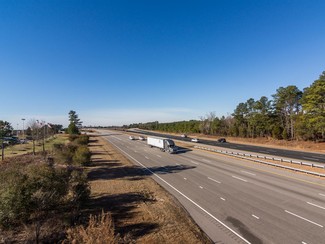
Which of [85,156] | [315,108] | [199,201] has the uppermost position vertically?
[315,108]

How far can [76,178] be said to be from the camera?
14289mm

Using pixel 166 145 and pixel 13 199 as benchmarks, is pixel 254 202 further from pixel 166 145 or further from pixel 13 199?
pixel 166 145

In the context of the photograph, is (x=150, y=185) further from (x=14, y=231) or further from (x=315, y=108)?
(x=315, y=108)

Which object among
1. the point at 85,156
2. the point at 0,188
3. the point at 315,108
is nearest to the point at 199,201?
the point at 0,188

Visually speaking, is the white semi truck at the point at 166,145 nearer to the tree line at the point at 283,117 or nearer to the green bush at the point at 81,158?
the green bush at the point at 81,158

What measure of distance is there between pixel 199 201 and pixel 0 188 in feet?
39.8

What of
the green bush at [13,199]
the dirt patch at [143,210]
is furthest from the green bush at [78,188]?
the green bush at [13,199]

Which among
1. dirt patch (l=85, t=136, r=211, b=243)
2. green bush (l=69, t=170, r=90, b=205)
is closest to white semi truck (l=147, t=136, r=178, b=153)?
dirt patch (l=85, t=136, r=211, b=243)

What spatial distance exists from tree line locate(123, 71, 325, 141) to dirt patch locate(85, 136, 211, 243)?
1708 inches

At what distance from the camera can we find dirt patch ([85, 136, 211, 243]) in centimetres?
1032

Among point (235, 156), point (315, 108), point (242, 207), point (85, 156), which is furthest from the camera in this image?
point (315, 108)

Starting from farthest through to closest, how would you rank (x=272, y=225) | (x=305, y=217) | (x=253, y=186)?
(x=253, y=186) < (x=305, y=217) < (x=272, y=225)

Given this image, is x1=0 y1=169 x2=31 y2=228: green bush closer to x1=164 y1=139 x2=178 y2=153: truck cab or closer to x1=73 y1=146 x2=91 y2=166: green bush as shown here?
x1=73 y1=146 x2=91 y2=166: green bush

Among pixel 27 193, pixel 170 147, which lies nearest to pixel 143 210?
pixel 27 193
